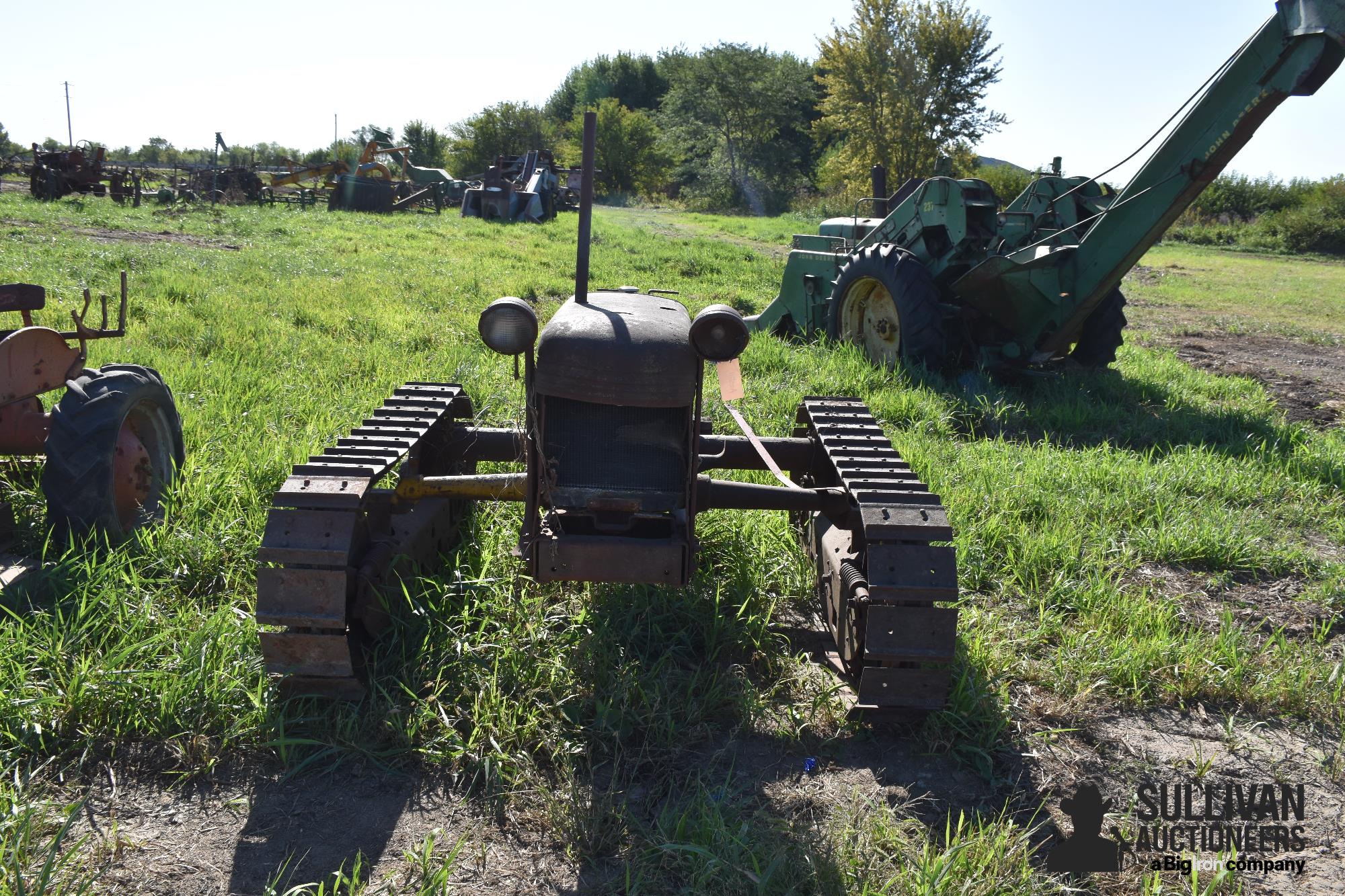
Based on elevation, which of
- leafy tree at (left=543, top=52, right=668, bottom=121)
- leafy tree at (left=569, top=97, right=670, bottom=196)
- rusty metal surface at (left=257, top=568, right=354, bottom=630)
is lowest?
rusty metal surface at (left=257, top=568, right=354, bottom=630)

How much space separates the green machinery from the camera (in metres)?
5.84

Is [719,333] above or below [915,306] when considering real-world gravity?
below

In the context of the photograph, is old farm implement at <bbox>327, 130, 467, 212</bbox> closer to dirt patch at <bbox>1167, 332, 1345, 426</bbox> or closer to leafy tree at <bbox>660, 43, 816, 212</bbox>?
leafy tree at <bbox>660, 43, 816, 212</bbox>

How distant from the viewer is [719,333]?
3.05m

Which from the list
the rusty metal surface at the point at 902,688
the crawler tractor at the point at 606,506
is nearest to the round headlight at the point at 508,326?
the crawler tractor at the point at 606,506

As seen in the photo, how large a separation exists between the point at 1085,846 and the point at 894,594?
0.88m

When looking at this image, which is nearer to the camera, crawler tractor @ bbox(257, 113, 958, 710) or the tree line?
crawler tractor @ bbox(257, 113, 958, 710)

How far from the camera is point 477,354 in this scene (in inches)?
297

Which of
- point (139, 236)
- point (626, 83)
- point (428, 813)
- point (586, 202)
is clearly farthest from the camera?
point (626, 83)

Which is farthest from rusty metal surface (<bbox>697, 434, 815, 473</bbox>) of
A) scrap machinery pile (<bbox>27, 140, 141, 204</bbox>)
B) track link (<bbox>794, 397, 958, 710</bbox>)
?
scrap machinery pile (<bbox>27, 140, 141, 204</bbox>)

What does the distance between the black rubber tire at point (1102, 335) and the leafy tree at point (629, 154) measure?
4386 cm

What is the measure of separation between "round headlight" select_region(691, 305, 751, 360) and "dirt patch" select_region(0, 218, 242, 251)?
13.4 meters
